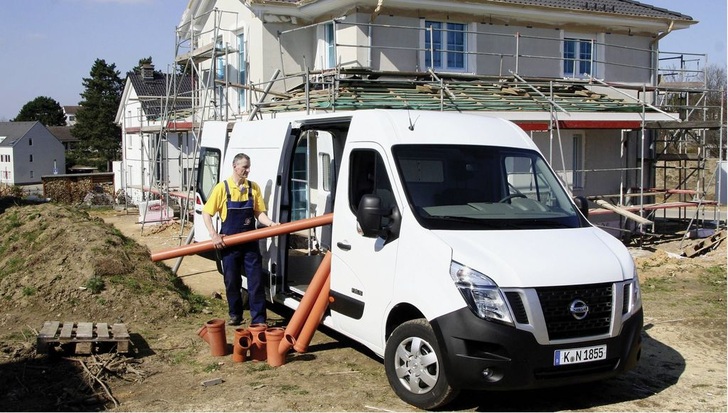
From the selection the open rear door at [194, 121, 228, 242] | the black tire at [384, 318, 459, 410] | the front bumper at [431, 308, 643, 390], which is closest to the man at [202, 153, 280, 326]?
the open rear door at [194, 121, 228, 242]

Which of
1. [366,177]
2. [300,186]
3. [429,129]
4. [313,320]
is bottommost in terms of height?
[313,320]

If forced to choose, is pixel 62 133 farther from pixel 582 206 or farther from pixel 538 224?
pixel 538 224

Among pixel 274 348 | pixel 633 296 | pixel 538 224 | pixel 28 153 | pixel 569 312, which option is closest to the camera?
pixel 569 312

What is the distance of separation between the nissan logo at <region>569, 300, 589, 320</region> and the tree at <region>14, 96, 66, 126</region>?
108 metres

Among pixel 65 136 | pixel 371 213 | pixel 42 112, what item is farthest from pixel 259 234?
pixel 42 112

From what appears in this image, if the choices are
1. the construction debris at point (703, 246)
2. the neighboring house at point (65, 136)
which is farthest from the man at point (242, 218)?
the neighboring house at point (65, 136)

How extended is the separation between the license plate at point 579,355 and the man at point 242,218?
3753 millimetres

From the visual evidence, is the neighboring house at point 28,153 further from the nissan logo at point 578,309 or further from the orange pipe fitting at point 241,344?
the nissan logo at point 578,309

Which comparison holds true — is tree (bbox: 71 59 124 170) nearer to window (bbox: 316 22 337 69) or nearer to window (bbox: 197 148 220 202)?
window (bbox: 316 22 337 69)

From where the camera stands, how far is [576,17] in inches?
792

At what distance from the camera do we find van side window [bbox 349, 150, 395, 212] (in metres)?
6.83

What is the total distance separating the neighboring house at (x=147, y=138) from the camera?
27.6m

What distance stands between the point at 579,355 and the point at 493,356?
710mm

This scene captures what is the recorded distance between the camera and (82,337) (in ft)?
23.9
